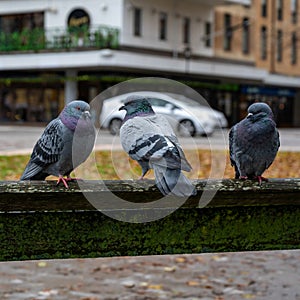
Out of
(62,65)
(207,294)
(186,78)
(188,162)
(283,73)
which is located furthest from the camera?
(283,73)

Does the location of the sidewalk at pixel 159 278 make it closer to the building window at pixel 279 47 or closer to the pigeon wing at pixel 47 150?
the pigeon wing at pixel 47 150

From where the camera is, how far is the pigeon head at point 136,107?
3658 millimetres

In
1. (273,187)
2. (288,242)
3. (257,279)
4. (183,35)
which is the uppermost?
(183,35)

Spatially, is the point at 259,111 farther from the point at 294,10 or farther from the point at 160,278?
the point at 294,10

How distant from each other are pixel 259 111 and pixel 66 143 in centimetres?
102

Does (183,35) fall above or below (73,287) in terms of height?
above

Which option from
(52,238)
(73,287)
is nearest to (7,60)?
(73,287)

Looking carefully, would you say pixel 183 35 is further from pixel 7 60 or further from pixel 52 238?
pixel 52 238

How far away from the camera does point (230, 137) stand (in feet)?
14.2

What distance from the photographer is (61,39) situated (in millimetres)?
39031

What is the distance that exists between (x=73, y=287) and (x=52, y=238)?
3039mm

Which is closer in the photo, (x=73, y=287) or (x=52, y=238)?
(x=52, y=238)

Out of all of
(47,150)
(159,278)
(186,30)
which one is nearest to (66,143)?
(47,150)

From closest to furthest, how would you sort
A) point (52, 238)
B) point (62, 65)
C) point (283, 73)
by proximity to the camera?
point (52, 238) → point (62, 65) → point (283, 73)
